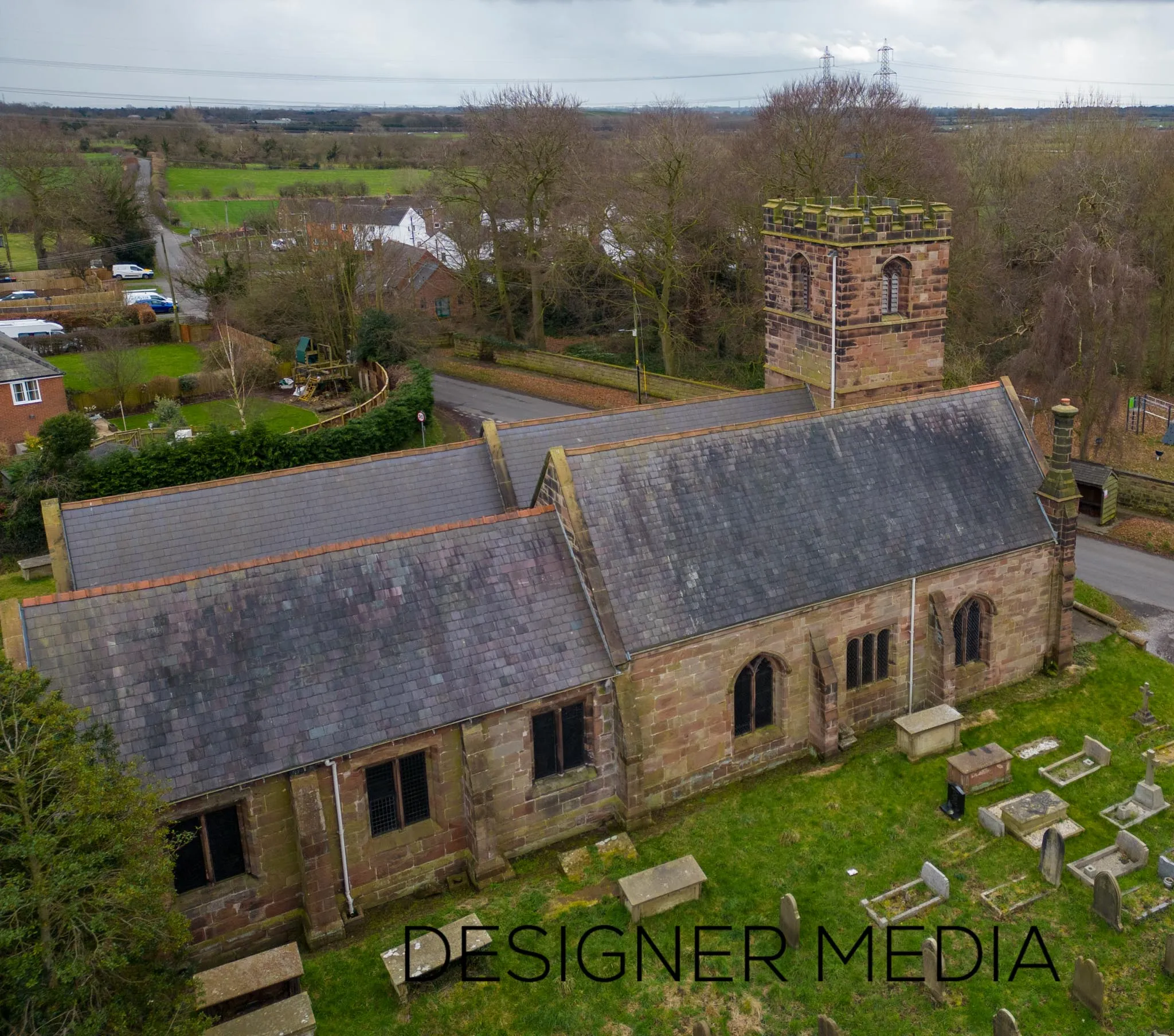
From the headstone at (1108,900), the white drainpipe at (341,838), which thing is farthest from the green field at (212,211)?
the headstone at (1108,900)

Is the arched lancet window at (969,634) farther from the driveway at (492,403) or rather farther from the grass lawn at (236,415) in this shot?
the grass lawn at (236,415)

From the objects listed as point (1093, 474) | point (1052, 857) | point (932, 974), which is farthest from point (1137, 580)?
point (932, 974)

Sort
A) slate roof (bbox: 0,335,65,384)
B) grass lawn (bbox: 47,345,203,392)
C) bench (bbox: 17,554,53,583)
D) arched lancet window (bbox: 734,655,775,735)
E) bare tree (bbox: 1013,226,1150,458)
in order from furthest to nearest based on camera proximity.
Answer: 1. grass lawn (bbox: 47,345,203,392)
2. slate roof (bbox: 0,335,65,384)
3. bare tree (bbox: 1013,226,1150,458)
4. bench (bbox: 17,554,53,583)
5. arched lancet window (bbox: 734,655,775,735)

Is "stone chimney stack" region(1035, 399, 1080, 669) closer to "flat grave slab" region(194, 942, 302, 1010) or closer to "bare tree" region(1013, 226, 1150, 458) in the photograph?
"bare tree" region(1013, 226, 1150, 458)

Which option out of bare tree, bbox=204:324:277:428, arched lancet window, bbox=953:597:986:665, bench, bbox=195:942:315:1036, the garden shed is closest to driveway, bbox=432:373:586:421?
bare tree, bbox=204:324:277:428

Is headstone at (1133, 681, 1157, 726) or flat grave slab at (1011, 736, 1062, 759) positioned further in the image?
headstone at (1133, 681, 1157, 726)

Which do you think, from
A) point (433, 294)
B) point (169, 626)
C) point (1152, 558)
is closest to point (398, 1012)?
point (169, 626)

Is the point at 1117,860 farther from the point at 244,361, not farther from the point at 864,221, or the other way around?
the point at 244,361
